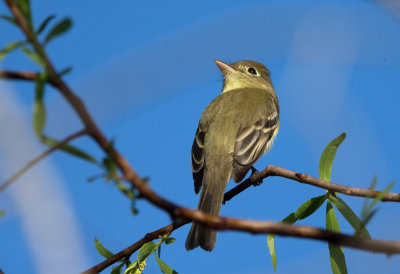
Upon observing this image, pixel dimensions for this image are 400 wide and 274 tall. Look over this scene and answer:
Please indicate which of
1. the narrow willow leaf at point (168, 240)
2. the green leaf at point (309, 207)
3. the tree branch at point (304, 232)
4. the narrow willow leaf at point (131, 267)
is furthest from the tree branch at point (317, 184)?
the narrow willow leaf at point (131, 267)

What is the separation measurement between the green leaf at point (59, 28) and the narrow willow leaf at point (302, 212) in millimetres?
1848

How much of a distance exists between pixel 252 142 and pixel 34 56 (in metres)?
3.96

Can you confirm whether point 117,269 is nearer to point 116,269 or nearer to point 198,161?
point 116,269

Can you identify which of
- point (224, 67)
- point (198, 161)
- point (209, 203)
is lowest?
point (209, 203)

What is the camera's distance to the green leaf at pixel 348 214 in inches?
100.0

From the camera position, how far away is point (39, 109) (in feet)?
3.51

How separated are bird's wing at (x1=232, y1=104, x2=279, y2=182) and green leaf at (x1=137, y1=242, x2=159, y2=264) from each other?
171 cm

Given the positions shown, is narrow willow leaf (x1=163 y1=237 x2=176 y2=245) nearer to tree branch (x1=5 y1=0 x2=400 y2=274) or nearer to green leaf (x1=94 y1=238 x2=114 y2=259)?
green leaf (x1=94 y1=238 x2=114 y2=259)

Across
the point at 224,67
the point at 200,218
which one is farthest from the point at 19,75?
the point at 224,67

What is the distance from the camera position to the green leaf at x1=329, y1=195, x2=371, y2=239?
8.33 ft

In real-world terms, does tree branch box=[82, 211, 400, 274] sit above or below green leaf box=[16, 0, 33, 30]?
below

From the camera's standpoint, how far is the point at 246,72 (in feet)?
23.7

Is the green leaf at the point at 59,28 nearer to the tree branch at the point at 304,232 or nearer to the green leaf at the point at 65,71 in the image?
the green leaf at the point at 65,71

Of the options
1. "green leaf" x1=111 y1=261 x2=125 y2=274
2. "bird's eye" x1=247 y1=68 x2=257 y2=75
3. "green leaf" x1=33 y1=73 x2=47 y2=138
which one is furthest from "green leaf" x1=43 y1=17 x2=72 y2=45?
"bird's eye" x1=247 y1=68 x2=257 y2=75
